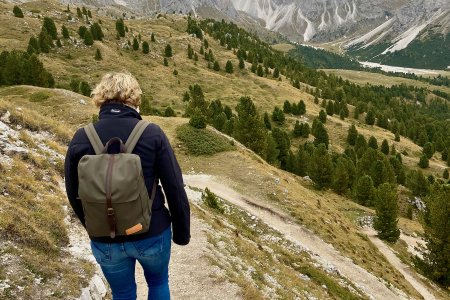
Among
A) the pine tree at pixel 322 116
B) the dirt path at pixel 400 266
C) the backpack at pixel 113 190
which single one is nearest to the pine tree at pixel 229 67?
the pine tree at pixel 322 116

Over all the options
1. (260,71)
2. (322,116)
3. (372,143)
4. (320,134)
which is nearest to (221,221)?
(320,134)

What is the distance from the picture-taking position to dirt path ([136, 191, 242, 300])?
13180mm

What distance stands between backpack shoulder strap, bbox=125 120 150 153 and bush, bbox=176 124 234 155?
3845cm

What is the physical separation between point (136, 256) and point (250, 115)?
56798 millimetres

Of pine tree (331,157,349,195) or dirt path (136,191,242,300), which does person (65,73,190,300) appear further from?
pine tree (331,157,349,195)

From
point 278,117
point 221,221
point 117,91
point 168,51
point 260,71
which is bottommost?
point 278,117

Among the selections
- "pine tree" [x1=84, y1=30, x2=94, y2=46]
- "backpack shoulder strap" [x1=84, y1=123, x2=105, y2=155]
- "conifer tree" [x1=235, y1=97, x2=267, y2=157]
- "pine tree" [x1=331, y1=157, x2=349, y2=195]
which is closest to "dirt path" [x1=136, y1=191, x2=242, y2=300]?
"backpack shoulder strap" [x1=84, y1=123, x2=105, y2=155]

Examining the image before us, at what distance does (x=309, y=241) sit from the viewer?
32594 millimetres

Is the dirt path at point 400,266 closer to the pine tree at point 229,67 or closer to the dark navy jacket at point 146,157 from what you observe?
the dark navy jacket at point 146,157

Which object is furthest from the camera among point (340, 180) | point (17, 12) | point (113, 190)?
point (17, 12)

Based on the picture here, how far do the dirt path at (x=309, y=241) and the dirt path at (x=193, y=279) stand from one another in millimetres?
15269

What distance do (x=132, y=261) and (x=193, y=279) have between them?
343 inches

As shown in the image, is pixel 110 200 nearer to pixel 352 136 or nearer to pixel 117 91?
pixel 117 91

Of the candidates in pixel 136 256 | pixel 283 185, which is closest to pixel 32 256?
pixel 136 256
